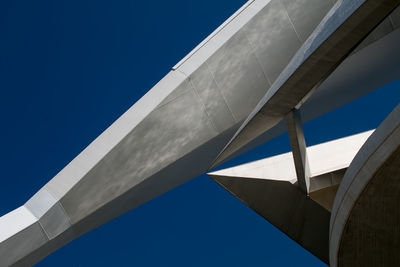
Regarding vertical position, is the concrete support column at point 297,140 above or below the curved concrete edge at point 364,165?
above

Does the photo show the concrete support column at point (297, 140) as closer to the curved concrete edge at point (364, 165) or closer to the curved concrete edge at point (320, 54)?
the curved concrete edge at point (320, 54)

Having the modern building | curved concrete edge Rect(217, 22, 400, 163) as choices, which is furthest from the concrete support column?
curved concrete edge Rect(217, 22, 400, 163)

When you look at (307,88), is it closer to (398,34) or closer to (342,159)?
(398,34)

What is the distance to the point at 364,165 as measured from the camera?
345 inches

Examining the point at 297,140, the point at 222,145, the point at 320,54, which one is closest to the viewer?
the point at 320,54

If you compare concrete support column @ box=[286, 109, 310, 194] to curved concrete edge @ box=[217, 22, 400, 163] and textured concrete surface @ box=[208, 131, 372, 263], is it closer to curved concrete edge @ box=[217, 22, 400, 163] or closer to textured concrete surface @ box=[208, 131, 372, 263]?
textured concrete surface @ box=[208, 131, 372, 263]

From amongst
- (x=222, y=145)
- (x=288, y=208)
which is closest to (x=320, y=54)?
(x=222, y=145)

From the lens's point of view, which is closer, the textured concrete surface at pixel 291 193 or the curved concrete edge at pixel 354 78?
the curved concrete edge at pixel 354 78

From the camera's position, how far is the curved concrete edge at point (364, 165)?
26.5 feet

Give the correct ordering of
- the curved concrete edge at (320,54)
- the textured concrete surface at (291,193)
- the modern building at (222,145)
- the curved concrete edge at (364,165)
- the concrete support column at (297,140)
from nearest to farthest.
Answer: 1. the curved concrete edge at (320,54)
2. the curved concrete edge at (364,165)
3. the concrete support column at (297,140)
4. the modern building at (222,145)
5. the textured concrete surface at (291,193)

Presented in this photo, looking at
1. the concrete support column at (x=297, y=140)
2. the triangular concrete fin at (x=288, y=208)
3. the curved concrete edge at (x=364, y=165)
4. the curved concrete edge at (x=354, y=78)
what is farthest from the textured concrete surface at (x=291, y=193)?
the curved concrete edge at (x=364, y=165)

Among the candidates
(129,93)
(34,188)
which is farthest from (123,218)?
(129,93)

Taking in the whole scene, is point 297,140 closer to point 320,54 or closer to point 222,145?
point 222,145

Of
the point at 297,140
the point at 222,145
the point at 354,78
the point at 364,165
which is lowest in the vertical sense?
the point at 364,165
